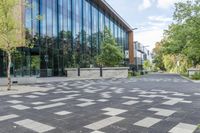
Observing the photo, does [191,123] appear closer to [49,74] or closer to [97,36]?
[49,74]

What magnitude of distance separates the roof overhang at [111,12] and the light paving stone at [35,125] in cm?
3597

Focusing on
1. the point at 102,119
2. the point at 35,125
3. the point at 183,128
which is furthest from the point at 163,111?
the point at 35,125

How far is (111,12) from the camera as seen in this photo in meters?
46.5

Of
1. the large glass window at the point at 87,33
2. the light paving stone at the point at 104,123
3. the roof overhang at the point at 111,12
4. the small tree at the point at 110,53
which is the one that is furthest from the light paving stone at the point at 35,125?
the roof overhang at the point at 111,12

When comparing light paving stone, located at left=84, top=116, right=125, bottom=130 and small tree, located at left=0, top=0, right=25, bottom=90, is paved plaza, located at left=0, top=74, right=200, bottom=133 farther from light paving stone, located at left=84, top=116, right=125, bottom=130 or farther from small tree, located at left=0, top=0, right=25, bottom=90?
small tree, located at left=0, top=0, right=25, bottom=90

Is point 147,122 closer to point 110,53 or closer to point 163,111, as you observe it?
point 163,111

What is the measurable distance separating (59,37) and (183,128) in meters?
26.5

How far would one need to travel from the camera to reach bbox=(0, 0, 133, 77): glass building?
23.8 metres

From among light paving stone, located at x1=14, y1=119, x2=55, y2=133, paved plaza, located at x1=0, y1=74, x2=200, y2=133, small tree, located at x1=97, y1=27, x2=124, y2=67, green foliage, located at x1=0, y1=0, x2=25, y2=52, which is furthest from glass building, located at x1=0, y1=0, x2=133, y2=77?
light paving stone, located at x1=14, y1=119, x2=55, y2=133

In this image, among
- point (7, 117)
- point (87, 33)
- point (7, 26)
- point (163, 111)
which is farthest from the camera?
point (87, 33)

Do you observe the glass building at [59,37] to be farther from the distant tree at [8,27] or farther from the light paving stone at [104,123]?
the light paving stone at [104,123]

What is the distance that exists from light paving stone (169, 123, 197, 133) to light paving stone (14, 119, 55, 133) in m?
3.05

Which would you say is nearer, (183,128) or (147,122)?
(183,128)

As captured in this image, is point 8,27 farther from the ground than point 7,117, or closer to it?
farther from the ground
